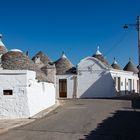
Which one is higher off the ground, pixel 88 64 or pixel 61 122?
pixel 88 64

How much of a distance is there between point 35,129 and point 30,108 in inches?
154

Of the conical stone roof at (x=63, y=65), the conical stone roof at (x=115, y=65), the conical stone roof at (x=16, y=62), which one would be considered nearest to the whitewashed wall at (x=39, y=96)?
the conical stone roof at (x=16, y=62)

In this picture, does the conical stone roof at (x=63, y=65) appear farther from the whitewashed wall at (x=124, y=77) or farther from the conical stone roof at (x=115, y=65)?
the conical stone roof at (x=115, y=65)

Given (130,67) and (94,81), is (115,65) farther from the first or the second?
(94,81)

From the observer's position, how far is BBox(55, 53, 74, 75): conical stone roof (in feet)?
121

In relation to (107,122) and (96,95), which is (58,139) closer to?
(107,122)

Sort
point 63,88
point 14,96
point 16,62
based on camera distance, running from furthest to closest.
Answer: point 63,88
point 16,62
point 14,96

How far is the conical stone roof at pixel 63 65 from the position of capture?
36844 mm

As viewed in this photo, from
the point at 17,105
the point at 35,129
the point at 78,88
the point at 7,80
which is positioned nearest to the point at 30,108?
the point at 17,105

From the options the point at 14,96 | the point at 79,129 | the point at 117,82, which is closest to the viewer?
the point at 79,129

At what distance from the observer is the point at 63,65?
124ft

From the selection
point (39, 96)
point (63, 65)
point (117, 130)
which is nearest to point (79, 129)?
point (117, 130)

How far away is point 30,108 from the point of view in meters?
16.8

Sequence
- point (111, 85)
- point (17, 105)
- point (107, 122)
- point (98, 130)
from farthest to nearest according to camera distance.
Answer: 1. point (111, 85)
2. point (17, 105)
3. point (107, 122)
4. point (98, 130)
